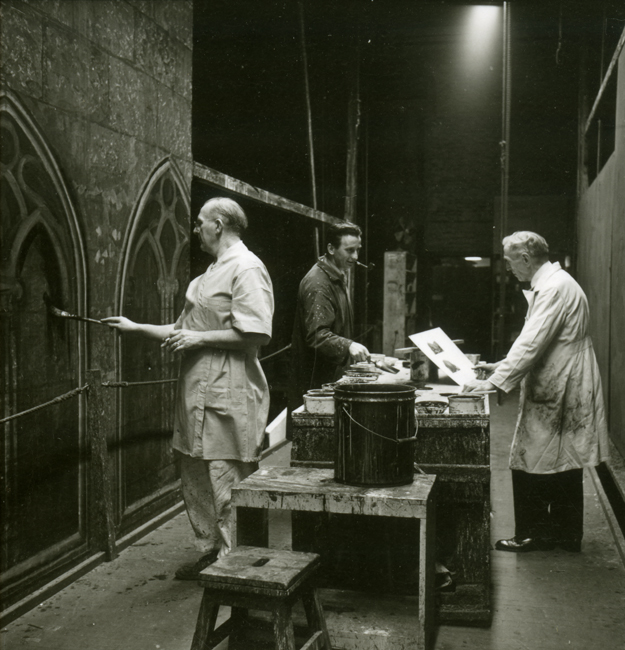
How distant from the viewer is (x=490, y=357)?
634 inches

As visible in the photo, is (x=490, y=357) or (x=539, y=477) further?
(x=490, y=357)

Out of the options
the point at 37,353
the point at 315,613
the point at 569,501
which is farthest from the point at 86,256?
the point at 569,501

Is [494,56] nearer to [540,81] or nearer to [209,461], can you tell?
[540,81]

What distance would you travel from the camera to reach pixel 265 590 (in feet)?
8.44

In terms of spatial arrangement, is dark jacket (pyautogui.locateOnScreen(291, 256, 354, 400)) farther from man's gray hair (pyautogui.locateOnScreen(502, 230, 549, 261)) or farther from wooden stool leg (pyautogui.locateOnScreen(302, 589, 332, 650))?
wooden stool leg (pyautogui.locateOnScreen(302, 589, 332, 650))

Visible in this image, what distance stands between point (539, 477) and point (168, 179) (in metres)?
3.06

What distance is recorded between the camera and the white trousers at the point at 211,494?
12.5ft

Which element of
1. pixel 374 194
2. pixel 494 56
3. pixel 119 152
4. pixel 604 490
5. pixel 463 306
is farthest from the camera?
pixel 463 306

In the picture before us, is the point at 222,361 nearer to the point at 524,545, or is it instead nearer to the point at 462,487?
the point at 462,487

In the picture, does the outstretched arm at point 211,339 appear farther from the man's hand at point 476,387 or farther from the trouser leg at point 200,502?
the man's hand at point 476,387

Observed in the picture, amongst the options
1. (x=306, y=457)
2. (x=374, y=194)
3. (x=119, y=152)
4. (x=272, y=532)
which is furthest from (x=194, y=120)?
(x=306, y=457)

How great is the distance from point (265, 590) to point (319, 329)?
8.01 ft

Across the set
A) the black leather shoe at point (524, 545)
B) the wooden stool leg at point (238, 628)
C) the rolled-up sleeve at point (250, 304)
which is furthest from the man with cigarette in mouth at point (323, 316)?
the wooden stool leg at point (238, 628)

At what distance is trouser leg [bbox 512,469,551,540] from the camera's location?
4488 millimetres
